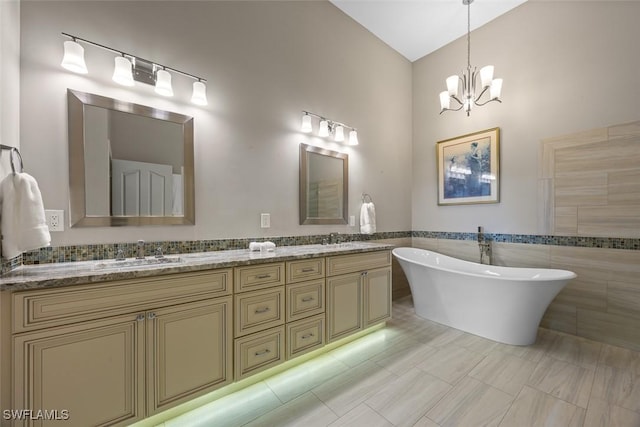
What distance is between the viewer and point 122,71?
157cm

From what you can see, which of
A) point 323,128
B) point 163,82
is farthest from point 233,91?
point 323,128

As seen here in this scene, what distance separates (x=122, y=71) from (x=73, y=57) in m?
0.22

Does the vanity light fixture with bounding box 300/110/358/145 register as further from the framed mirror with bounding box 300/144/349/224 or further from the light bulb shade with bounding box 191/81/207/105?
the light bulb shade with bounding box 191/81/207/105

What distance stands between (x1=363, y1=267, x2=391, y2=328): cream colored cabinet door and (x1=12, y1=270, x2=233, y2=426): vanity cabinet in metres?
1.27

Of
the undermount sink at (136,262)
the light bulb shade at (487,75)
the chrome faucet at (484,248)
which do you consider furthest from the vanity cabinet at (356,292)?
the light bulb shade at (487,75)

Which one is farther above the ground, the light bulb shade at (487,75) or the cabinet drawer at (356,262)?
the light bulb shade at (487,75)

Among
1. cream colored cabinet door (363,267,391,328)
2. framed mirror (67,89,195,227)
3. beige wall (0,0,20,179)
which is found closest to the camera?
beige wall (0,0,20,179)

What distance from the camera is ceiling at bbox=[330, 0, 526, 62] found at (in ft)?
9.10

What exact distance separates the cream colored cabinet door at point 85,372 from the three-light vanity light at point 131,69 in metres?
1.43

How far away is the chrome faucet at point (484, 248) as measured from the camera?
2949mm

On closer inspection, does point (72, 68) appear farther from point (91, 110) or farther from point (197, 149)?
point (197, 149)

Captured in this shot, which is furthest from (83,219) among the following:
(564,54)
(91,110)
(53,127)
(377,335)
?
(564,54)

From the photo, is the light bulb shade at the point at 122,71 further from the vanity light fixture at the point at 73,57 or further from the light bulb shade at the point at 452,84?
the light bulb shade at the point at 452,84

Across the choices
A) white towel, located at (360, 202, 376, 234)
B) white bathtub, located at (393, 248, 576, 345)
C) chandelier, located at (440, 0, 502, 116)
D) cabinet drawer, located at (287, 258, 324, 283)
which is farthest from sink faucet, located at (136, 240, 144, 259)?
chandelier, located at (440, 0, 502, 116)
